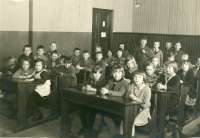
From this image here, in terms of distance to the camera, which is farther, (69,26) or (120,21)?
(120,21)

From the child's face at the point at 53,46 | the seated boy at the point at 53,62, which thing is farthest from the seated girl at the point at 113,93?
the child's face at the point at 53,46

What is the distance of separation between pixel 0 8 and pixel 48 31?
1.40 metres

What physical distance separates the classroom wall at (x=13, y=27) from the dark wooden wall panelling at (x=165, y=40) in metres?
3.61

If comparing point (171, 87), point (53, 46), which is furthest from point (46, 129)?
point (53, 46)

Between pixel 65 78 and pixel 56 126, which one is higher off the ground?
pixel 65 78

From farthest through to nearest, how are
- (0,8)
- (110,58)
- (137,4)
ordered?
(137,4) < (110,58) < (0,8)

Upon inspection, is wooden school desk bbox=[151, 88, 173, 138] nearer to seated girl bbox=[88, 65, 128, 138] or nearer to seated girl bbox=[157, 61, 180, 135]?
seated girl bbox=[157, 61, 180, 135]

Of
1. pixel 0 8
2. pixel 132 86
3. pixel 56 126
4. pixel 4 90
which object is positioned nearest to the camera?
pixel 132 86

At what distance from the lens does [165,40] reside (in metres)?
7.29

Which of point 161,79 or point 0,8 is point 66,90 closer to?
point 161,79

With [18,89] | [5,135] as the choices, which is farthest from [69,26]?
[5,135]

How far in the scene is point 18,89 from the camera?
310 cm

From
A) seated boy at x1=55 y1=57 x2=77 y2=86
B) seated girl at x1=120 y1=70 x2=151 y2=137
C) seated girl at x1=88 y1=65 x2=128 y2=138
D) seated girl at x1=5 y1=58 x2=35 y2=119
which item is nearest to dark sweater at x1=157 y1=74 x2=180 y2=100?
seated girl at x1=120 y1=70 x2=151 y2=137

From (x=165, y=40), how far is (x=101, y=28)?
2250 mm
